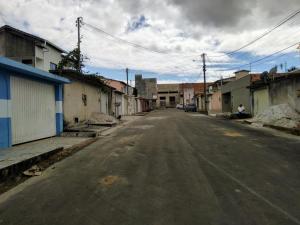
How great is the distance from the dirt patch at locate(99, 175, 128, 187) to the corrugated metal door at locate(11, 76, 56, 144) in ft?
19.5

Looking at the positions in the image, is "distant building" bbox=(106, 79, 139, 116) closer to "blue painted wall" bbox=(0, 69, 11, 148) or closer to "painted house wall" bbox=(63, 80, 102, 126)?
"painted house wall" bbox=(63, 80, 102, 126)

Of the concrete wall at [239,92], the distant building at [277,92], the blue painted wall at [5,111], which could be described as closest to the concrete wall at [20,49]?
the blue painted wall at [5,111]

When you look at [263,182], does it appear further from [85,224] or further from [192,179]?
[85,224]

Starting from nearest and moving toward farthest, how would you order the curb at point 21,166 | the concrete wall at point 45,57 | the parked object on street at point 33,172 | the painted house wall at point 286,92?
the curb at point 21,166
the parked object on street at point 33,172
the painted house wall at point 286,92
the concrete wall at point 45,57

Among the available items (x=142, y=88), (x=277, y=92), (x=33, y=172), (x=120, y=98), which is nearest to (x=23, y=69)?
(x=33, y=172)

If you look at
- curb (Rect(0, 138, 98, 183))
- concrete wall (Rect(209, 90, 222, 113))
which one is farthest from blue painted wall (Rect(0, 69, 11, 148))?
concrete wall (Rect(209, 90, 222, 113))

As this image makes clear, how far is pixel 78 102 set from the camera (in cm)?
1983

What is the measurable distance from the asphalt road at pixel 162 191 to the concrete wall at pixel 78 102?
918cm

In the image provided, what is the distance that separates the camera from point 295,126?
16.3 m

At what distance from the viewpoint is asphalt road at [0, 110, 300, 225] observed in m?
4.28

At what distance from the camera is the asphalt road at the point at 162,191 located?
4277 millimetres

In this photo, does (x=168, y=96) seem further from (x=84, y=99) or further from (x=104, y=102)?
(x=84, y=99)

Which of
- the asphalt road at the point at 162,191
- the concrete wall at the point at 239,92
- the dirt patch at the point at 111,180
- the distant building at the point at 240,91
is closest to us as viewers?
the asphalt road at the point at 162,191

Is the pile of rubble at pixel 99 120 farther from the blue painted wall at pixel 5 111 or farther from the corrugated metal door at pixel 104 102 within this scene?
the blue painted wall at pixel 5 111
